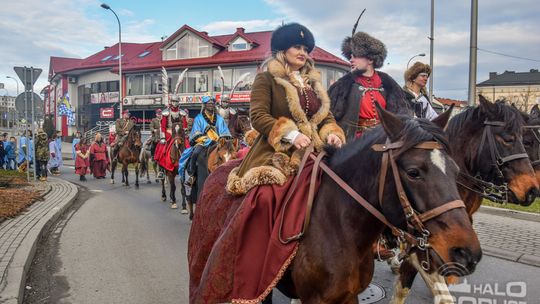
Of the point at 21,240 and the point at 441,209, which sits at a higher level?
the point at 441,209

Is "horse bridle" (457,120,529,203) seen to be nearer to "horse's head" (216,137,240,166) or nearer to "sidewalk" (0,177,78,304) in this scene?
"horse's head" (216,137,240,166)

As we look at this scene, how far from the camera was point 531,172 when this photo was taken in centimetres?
466

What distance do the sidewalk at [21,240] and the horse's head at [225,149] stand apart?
3.51m

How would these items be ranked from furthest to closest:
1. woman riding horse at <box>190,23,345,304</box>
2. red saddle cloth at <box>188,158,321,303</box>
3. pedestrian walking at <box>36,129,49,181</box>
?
pedestrian walking at <box>36,129,49,181</box> < woman riding horse at <box>190,23,345,304</box> < red saddle cloth at <box>188,158,321,303</box>

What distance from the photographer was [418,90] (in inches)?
236

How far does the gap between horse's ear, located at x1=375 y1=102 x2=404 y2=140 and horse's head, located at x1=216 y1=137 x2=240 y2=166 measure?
6.03 meters

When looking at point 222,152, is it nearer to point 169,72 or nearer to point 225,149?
point 225,149

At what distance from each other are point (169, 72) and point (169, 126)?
34532 mm

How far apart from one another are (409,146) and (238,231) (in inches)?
51.6

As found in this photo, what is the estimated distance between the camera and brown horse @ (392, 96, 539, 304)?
182 inches

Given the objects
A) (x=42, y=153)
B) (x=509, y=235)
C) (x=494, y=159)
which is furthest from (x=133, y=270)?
(x=42, y=153)

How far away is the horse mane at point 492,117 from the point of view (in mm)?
4734

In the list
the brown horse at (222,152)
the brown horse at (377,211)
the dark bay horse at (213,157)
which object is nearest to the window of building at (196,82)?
the dark bay horse at (213,157)

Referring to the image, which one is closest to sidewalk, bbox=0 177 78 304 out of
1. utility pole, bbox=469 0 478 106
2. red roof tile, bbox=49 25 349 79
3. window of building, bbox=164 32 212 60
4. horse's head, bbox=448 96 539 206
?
horse's head, bbox=448 96 539 206
